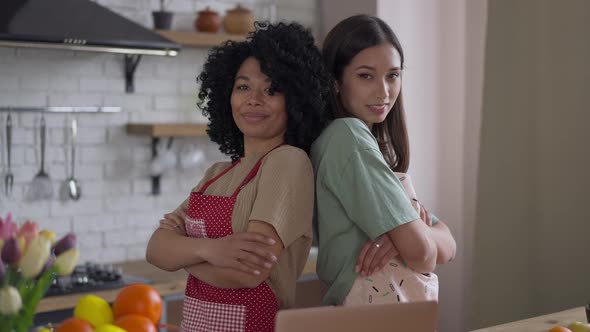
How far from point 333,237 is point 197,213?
0.31 meters

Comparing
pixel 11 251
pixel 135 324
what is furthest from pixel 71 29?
pixel 11 251

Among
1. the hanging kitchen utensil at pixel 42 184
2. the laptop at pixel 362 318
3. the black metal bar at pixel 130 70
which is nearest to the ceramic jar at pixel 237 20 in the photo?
the black metal bar at pixel 130 70

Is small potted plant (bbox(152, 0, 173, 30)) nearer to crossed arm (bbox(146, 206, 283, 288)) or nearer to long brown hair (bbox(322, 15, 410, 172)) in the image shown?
long brown hair (bbox(322, 15, 410, 172))

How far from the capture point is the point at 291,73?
71.9 inches

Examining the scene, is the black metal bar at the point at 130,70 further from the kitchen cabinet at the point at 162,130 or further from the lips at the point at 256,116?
the lips at the point at 256,116

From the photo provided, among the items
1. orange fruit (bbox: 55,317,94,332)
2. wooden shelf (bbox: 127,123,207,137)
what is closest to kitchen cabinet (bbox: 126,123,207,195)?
wooden shelf (bbox: 127,123,207,137)

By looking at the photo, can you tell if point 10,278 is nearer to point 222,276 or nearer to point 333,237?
point 222,276

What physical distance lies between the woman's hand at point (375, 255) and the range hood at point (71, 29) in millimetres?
1830

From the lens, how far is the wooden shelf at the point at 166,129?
370 cm

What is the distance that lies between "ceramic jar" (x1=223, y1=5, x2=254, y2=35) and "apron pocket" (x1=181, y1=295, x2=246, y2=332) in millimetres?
2337

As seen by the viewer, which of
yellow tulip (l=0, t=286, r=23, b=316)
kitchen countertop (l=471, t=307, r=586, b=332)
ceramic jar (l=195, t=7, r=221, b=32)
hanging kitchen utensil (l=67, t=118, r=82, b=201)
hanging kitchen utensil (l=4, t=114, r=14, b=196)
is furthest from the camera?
ceramic jar (l=195, t=7, r=221, b=32)

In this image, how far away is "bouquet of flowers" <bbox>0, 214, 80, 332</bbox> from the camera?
105 centimetres

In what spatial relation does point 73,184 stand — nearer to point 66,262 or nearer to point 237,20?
point 237,20

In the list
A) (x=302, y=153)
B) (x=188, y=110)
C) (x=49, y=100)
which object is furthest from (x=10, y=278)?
(x=188, y=110)
